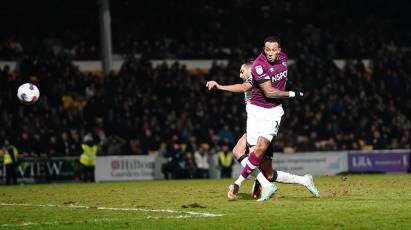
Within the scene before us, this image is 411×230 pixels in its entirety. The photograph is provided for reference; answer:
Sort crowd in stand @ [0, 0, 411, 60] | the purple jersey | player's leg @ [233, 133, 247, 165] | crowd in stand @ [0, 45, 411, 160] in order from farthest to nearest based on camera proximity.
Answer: crowd in stand @ [0, 0, 411, 60] < crowd in stand @ [0, 45, 411, 160] < player's leg @ [233, 133, 247, 165] < the purple jersey

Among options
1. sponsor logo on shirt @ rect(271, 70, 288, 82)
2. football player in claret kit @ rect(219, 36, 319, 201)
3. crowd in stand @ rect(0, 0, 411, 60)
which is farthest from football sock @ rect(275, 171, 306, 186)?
crowd in stand @ rect(0, 0, 411, 60)

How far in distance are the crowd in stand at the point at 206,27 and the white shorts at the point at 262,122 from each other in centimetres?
2148

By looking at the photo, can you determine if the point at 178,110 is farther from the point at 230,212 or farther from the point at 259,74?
the point at 230,212

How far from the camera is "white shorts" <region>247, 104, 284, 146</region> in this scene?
46.9ft

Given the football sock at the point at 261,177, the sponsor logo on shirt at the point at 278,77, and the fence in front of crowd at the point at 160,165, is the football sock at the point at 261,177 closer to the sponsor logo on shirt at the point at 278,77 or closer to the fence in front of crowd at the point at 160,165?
the sponsor logo on shirt at the point at 278,77

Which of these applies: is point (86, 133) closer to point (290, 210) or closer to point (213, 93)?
point (213, 93)

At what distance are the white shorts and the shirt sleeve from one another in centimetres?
56

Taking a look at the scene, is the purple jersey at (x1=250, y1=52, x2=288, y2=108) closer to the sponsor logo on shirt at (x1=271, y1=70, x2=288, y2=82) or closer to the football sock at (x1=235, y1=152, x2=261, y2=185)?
the sponsor logo on shirt at (x1=271, y1=70, x2=288, y2=82)

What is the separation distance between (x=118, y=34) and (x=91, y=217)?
1061 inches

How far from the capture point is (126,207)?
1347cm

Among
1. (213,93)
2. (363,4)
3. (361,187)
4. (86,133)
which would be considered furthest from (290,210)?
(363,4)

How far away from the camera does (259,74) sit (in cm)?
1414

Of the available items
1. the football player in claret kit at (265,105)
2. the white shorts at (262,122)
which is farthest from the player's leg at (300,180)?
the white shorts at (262,122)

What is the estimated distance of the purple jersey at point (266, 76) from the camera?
14.2 m
